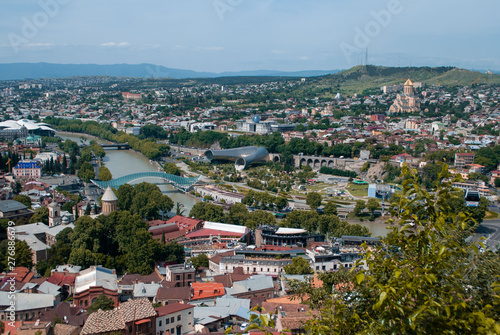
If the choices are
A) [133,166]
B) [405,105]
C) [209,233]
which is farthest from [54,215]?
[405,105]

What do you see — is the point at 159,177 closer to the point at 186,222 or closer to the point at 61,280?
the point at 186,222

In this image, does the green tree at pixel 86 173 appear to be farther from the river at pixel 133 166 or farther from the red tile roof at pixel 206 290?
the red tile roof at pixel 206 290

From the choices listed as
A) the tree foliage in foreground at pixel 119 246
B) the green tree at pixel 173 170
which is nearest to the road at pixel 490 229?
the tree foliage in foreground at pixel 119 246

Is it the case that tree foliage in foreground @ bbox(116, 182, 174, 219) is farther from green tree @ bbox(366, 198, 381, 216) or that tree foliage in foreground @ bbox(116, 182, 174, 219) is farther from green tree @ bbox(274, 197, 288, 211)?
green tree @ bbox(366, 198, 381, 216)

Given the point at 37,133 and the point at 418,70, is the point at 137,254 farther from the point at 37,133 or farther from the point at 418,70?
the point at 418,70

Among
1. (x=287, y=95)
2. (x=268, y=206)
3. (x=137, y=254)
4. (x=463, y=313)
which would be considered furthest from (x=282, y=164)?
(x=287, y=95)

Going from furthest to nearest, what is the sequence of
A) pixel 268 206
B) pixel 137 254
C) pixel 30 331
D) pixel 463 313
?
pixel 268 206, pixel 137 254, pixel 30 331, pixel 463 313

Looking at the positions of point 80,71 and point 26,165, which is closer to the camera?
point 26,165
